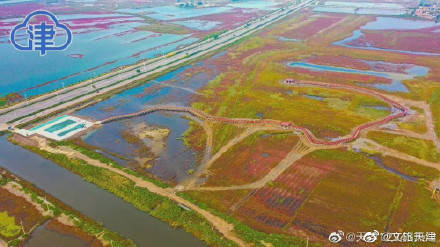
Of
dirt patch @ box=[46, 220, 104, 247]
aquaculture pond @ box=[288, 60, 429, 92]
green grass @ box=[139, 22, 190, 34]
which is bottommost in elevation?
dirt patch @ box=[46, 220, 104, 247]

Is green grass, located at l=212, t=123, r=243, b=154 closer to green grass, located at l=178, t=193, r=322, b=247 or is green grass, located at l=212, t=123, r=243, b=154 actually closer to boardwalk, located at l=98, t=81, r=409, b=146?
boardwalk, located at l=98, t=81, r=409, b=146

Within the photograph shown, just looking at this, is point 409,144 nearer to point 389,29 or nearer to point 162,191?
point 162,191

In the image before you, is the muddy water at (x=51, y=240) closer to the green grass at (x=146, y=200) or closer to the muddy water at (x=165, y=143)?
the green grass at (x=146, y=200)

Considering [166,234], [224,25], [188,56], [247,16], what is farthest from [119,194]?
[247,16]

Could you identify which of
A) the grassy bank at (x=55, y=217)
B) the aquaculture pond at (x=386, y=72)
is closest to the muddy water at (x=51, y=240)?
the grassy bank at (x=55, y=217)

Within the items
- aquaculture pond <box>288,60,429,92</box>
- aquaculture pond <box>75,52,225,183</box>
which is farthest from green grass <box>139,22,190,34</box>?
aquaculture pond <box>288,60,429,92</box>

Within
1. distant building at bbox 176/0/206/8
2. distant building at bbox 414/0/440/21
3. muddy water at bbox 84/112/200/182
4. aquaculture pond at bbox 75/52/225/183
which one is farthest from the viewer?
distant building at bbox 176/0/206/8

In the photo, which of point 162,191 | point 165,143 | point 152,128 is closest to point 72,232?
point 162,191
